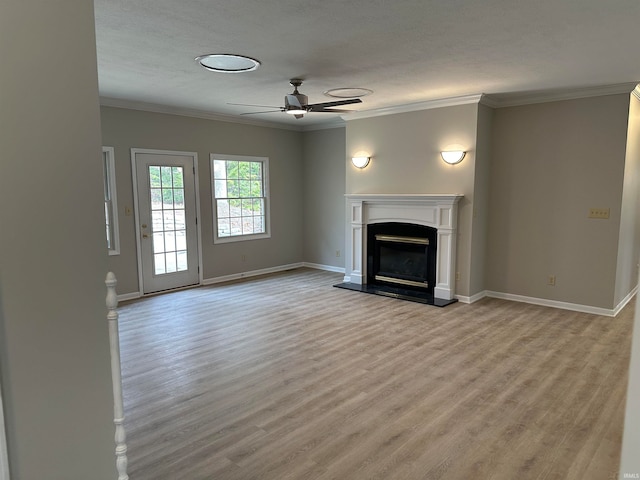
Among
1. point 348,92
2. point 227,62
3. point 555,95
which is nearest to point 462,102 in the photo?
point 555,95

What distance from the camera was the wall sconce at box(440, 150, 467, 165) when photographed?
5426mm

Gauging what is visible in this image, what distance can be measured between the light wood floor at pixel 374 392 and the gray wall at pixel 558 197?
50cm

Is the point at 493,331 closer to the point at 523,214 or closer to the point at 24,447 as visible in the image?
the point at 523,214

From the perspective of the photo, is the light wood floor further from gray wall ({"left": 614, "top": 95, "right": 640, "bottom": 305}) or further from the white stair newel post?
the white stair newel post

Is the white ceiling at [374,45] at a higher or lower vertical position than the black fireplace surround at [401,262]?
higher

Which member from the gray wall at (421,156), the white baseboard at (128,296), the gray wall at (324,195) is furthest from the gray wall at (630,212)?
the white baseboard at (128,296)

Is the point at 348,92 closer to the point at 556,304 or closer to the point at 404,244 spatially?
the point at 404,244

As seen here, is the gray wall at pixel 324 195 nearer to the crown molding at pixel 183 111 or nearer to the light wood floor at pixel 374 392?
the crown molding at pixel 183 111

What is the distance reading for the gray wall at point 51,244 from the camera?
131cm

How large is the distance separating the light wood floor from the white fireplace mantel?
1.96ft

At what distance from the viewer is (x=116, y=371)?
5.30 feet

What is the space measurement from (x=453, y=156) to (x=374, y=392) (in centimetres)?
339

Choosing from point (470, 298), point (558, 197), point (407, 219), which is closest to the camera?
point (558, 197)

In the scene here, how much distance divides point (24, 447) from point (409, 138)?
545 cm
